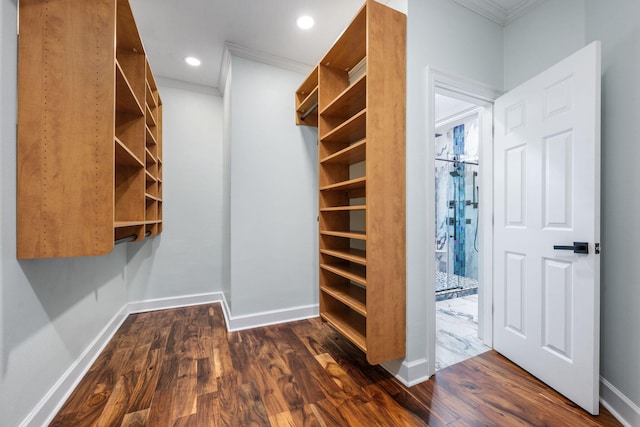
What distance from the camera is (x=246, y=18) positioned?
7.30 feet

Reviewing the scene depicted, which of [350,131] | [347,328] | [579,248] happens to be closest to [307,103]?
[350,131]

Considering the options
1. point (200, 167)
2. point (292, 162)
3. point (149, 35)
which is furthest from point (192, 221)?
point (149, 35)

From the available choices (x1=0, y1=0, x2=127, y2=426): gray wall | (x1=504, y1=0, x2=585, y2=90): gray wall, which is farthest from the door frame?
(x1=0, y1=0, x2=127, y2=426): gray wall

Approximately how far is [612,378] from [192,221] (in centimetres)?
380

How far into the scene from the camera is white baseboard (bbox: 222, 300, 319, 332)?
8.39 ft

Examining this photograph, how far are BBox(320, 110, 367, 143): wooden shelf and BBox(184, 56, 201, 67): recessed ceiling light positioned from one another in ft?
5.77

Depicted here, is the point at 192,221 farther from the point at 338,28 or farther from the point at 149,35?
the point at 338,28

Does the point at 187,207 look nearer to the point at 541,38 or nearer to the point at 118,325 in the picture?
the point at 118,325

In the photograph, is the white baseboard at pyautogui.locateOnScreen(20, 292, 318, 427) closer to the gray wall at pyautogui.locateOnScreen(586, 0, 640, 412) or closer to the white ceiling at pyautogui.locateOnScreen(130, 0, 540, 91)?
the gray wall at pyautogui.locateOnScreen(586, 0, 640, 412)

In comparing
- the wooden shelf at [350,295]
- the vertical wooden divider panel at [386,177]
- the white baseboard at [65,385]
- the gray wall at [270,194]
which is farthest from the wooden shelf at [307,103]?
the white baseboard at [65,385]

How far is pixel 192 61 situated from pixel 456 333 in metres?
3.84

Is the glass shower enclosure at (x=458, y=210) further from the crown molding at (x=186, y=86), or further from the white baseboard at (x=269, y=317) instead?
the crown molding at (x=186, y=86)

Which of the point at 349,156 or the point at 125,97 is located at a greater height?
the point at 125,97

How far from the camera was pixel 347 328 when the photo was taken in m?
1.92
